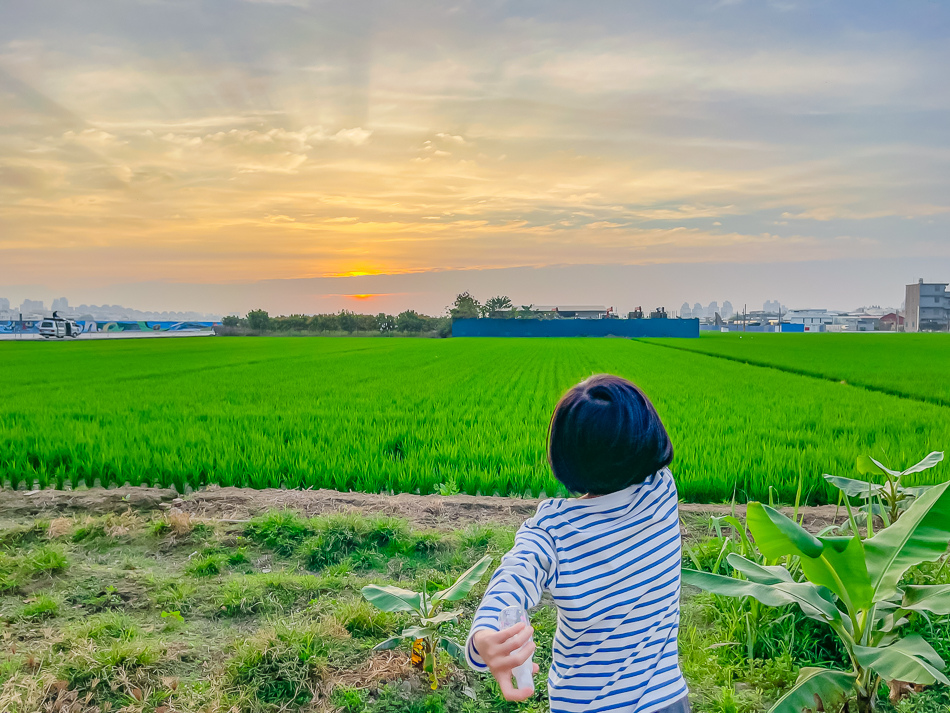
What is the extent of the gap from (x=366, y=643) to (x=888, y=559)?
199 cm

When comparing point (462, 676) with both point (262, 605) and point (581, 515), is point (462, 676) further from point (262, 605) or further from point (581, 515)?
point (581, 515)

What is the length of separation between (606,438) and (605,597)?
1.04 ft

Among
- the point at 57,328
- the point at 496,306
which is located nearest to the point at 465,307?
the point at 496,306

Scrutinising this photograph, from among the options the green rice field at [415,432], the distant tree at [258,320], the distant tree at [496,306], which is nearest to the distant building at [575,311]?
the distant tree at [496,306]

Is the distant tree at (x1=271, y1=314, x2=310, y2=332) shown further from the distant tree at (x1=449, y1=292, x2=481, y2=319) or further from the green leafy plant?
the green leafy plant

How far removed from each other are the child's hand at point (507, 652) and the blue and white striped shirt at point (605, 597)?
21 centimetres

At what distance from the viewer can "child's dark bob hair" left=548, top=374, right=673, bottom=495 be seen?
1251 millimetres

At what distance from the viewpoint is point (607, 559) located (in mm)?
1238

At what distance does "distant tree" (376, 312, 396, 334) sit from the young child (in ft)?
259

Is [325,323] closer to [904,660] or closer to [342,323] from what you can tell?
[342,323]

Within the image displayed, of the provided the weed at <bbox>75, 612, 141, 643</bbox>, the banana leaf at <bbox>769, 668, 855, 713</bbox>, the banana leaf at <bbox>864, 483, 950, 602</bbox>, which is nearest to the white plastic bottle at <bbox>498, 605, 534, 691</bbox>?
the banana leaf at <bbox>769, 668, 855, 713</bbox>

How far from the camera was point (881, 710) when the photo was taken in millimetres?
2264

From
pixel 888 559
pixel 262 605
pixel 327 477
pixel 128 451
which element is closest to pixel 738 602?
pixel 888 559

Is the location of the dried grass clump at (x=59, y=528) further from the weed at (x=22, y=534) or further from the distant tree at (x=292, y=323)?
the distant tree at (x=292, y=323)
